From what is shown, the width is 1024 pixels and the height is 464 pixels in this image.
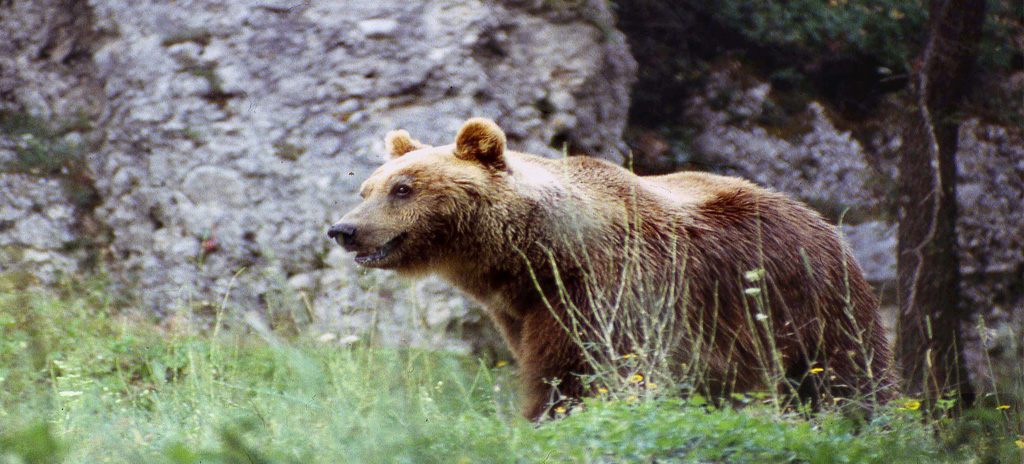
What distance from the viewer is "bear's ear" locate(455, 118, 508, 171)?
402cm

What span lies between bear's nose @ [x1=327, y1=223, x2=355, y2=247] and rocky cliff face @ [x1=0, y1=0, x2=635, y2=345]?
192 cm

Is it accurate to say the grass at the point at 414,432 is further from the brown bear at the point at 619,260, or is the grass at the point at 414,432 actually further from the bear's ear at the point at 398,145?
the bear's ear at the point at 398,145

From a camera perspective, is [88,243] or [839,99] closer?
[88,243]

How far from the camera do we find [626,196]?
414cm

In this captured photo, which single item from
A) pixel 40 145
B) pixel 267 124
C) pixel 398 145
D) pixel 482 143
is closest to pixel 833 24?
pixel 267 124

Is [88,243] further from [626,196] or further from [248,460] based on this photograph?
[248,460]

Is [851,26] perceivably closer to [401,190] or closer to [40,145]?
[401,190]

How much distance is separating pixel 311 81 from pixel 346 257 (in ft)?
4.37

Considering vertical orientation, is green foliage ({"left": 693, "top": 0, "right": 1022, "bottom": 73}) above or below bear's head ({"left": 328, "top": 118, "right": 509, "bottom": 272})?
above

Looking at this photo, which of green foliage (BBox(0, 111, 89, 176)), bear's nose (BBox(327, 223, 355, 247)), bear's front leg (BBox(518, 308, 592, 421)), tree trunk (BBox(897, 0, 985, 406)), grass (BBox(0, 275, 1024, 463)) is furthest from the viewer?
green foliage (BBox(0, 111, 89, 176))

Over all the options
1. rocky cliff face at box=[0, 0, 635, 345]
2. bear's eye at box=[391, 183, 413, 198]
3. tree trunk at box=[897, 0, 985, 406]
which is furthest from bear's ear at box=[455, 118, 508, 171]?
tree trunk at box=[897, 0, 985, 406]

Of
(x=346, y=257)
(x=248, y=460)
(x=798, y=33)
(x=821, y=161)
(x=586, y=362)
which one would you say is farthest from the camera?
(x=798, y=33)

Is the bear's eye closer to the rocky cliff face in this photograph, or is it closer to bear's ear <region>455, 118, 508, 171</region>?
bear's ear <region>455, 118, 508, 171</region>

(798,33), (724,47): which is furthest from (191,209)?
(798,33)
